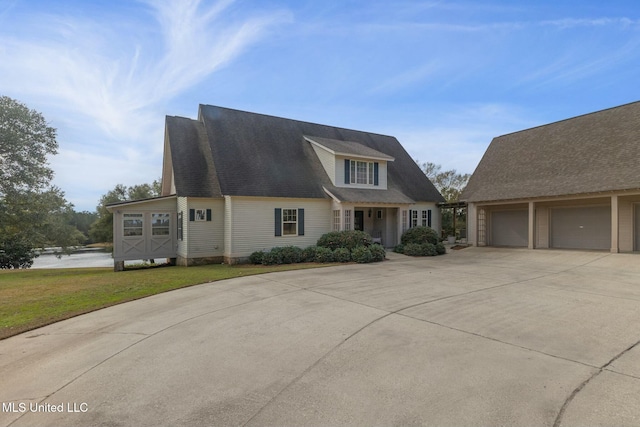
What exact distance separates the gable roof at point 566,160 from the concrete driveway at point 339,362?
393 inches

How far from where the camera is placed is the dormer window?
19.2 metres

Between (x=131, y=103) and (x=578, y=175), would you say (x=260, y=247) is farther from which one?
(x=578, y=175)

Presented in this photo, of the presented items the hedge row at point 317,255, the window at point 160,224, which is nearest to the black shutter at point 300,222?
the hedge row at point 317,255

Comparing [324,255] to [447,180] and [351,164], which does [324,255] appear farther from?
[447,180]

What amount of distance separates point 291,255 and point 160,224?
6.92 metres

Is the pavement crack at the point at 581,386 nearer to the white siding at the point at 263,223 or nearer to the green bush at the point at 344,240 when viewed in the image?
the green bush at the point at 344,240

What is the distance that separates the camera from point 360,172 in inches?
774

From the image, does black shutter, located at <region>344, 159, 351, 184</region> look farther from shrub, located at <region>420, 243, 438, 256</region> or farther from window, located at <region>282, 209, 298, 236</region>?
shrub, located at <region>420, 243, 438, 256</region>

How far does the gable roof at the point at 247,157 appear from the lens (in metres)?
16.2

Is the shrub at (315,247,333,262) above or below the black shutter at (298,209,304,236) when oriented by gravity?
below

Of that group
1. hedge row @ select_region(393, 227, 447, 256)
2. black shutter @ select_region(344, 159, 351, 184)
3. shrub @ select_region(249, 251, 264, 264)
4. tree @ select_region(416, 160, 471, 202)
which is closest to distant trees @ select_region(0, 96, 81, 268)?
shrub @ select_region(249, 251, 264, 264)

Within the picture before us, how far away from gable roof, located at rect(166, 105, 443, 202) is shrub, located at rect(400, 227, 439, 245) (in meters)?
2.70

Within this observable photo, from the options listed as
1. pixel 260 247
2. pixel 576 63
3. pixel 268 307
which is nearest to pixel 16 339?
pixel 268 307

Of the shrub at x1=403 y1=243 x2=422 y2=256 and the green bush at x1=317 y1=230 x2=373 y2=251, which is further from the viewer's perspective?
the shrub at x1=403 y1=243 x2=422 y2=256
